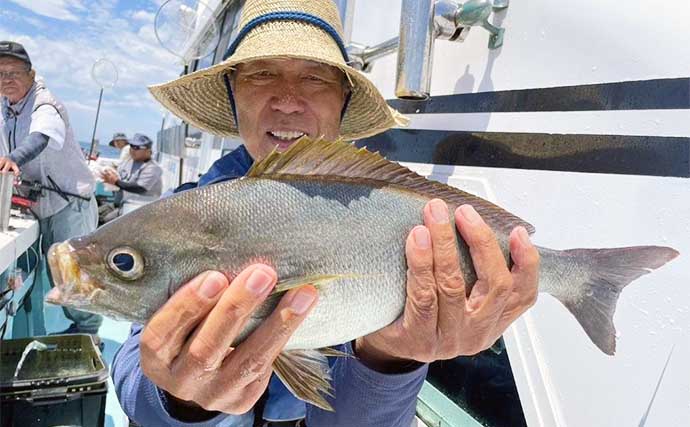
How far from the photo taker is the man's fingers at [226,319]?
1.04 meters

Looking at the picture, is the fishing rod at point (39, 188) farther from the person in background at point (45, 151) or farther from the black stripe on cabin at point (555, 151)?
the black stripe on cabin at point (555, 151)

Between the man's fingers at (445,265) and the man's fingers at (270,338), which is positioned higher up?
the man's fingers at (445,265)

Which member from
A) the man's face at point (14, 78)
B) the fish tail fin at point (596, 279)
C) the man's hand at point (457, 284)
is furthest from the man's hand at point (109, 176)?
the fish tail fin at point (596, 279)

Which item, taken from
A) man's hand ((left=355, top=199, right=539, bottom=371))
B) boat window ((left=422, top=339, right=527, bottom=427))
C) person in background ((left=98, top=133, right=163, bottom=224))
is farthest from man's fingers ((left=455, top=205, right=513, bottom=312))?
person in background ((left=98, top=133, right=163, bottom=224))

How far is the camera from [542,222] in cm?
150

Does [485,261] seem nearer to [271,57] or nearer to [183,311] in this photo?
[183,311]

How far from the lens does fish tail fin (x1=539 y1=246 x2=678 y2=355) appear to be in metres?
1.12

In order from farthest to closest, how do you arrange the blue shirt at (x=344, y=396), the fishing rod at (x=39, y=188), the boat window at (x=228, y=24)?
the boat window at (x=228, y=24) < the fishing rod at (x=39, y=188) < the blue shirt at (x=344, y=396)

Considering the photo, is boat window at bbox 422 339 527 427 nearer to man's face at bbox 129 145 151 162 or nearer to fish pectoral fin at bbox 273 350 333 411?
fish pectoral fin at bbox 273 350 333 411

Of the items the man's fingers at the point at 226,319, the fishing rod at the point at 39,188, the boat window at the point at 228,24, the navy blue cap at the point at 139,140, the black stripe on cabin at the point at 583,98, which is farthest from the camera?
the navy blue cap at the point at 139,140

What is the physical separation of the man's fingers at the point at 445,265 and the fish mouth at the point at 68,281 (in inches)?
28.1

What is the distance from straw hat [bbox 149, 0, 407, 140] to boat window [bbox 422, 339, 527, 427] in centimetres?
90

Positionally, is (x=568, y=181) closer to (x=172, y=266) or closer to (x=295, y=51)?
(x=295, y=51)

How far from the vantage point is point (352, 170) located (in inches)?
Result: 48.9
